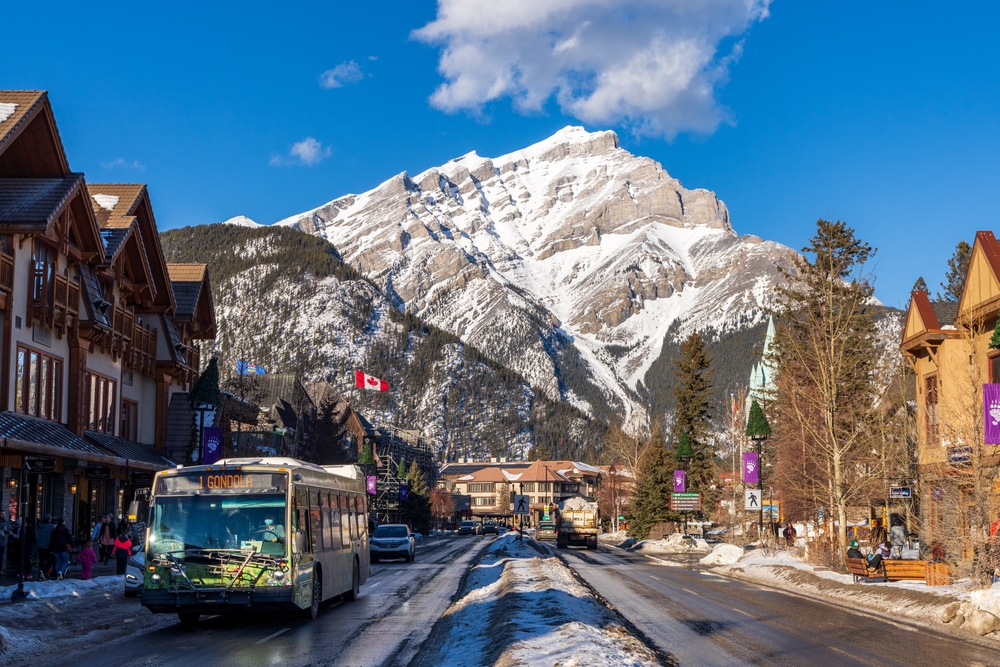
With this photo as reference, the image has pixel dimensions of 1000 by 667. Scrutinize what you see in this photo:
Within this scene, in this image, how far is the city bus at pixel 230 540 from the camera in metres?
17.9

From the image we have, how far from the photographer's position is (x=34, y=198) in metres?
31.6

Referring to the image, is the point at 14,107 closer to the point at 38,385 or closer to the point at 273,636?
the point at 38,385

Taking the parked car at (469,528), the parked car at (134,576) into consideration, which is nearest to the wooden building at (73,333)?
the parked car at (134,576)

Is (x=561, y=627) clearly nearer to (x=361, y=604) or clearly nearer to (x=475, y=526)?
(x=361, y=604)

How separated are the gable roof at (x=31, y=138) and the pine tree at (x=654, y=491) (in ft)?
168

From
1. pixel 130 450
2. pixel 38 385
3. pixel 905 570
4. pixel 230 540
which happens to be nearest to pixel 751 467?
pixel 905 570

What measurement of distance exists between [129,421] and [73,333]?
8581 millimetres

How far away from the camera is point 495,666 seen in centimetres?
1224

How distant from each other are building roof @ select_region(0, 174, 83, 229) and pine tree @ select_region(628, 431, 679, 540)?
50.9 m

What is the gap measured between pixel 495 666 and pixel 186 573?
7815mm

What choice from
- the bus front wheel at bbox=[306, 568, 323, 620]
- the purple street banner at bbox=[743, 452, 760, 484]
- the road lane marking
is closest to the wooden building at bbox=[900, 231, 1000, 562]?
the purple street banner at bbox=[743, 452, 760, 484]

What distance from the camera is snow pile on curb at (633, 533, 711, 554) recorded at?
65.0 meters

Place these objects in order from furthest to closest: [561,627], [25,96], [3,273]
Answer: [25,96]
[3,273]
[561,627]

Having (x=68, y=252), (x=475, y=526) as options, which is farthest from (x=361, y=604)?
(x=475, y=526)
